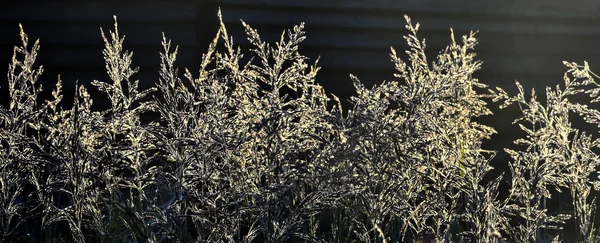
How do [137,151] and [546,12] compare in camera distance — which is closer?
[137,151]

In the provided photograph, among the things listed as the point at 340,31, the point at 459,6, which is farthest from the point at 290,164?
the point at 459,6

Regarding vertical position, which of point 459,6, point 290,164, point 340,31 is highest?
point 459,6

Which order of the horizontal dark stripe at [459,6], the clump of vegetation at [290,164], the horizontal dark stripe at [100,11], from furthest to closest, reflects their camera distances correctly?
the horizontal dark stripe at [459,6], the horizontal dark stripe at [100,11], the clump of vegetation at [290,164]

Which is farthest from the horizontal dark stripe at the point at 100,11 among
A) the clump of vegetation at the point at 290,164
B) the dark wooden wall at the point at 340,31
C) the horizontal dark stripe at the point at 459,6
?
the clump of vegetation at the point at 290,164

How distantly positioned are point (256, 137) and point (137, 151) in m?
0.34

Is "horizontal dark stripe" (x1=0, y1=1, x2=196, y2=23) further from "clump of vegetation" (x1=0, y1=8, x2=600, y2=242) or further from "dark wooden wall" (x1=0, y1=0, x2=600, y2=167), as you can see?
"clump of vegetation" (x1=0, y1=8, x2=600, y2=242)

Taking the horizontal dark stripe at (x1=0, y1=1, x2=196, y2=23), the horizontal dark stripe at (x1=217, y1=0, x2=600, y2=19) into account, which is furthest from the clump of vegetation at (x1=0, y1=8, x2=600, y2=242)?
the horizontal dark stripe at (x1=217, y1=0, x2=600, y2=19)

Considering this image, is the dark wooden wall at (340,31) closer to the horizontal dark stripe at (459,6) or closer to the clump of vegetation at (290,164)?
the horizontal dark stripe at (459,6)

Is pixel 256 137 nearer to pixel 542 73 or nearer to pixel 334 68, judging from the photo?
pixel 334 68

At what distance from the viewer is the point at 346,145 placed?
7.83 feet

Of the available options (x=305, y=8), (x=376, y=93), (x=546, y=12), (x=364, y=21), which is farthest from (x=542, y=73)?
(x=376, y=93)

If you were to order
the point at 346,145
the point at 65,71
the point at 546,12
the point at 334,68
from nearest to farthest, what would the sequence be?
the point at 346,145, the point at 65,71, the point at 334,68, the point at 546,12

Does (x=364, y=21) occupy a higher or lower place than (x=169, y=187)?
higher

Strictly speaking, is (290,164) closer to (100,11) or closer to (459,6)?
(100,11)
